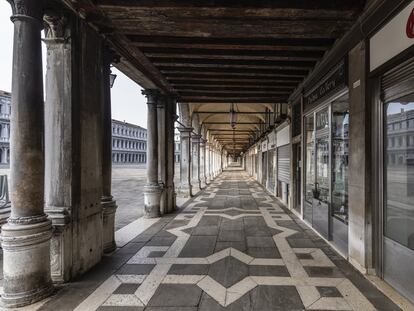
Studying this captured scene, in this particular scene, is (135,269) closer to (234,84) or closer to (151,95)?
(151,95)

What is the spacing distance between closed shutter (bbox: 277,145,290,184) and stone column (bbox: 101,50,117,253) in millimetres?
6680

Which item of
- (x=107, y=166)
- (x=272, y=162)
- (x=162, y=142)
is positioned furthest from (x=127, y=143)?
(x=107, y=166)

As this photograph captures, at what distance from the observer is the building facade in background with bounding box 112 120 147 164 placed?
65625mm

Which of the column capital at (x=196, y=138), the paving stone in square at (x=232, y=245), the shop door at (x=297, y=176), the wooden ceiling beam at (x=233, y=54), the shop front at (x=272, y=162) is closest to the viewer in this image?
the paving stone in square at (x=232, y=245)

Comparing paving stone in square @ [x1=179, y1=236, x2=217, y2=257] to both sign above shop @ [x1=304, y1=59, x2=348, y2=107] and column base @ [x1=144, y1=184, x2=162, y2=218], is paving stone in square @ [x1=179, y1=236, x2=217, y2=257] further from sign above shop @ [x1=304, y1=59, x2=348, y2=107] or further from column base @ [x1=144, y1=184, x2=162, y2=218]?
sign above shop @ [x1=304, y1=59, x2=348, y2=107]

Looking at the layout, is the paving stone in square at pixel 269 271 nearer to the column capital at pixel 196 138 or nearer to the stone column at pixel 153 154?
the stone column at pixel 153 154

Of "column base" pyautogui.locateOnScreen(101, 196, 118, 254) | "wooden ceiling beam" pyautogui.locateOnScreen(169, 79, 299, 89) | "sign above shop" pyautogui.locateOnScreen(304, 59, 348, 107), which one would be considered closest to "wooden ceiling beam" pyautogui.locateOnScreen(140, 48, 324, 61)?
"sign above shop" pyautogui.locateOnScreen(304, 59, 348, 107)

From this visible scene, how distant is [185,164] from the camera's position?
1327 centimetres

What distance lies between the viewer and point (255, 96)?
9.27 metres

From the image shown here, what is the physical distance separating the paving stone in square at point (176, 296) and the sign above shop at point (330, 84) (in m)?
4.07

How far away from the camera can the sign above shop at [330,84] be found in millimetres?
4699

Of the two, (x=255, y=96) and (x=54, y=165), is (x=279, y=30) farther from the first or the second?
(x=255, y=96)

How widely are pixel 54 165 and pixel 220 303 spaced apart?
2.88 metres

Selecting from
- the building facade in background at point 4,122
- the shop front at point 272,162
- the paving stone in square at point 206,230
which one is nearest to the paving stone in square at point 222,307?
the paving stone in square at point 206,230
